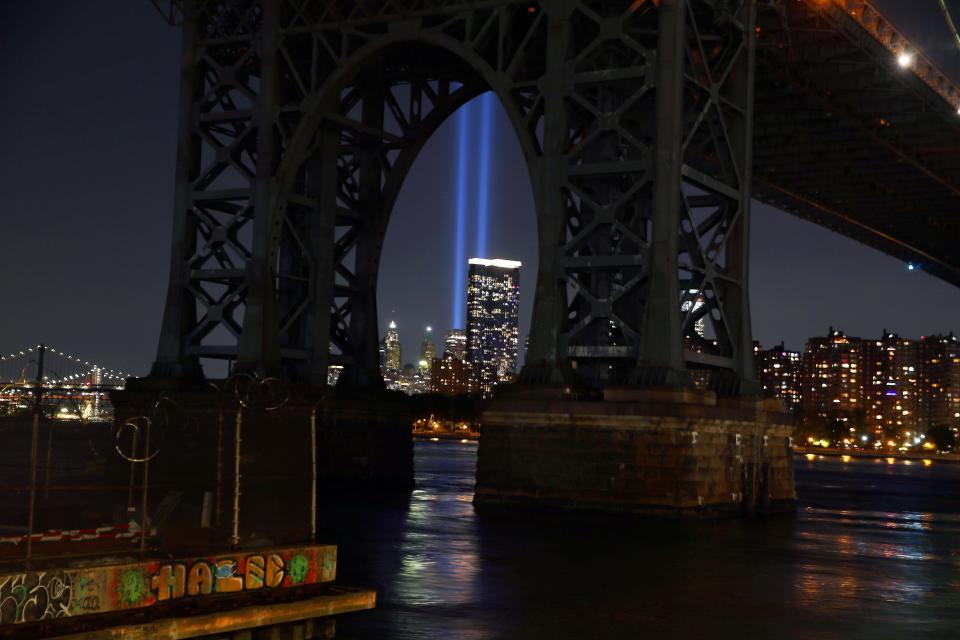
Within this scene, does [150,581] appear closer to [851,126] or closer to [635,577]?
[635,577]

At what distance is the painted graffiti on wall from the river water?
2232mm

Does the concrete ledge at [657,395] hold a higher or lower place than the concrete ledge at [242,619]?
higher

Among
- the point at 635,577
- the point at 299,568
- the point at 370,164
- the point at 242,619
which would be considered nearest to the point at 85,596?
the point at 242,619

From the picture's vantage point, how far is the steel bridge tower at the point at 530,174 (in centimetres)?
4391

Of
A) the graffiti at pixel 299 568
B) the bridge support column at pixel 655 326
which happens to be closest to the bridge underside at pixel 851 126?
the bridge support column at pixel 655 326

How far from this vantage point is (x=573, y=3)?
45.6 metres

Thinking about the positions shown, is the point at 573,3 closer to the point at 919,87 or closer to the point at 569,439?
the point at 569,439

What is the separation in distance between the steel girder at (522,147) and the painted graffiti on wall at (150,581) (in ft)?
73.2

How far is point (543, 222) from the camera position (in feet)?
150

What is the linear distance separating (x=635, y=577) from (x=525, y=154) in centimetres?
1992

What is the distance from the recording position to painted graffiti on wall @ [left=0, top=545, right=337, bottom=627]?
17469 mm

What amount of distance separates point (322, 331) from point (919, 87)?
30865 millimetres

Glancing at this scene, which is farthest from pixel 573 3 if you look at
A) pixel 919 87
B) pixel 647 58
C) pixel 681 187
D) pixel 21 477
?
pixel 21 477

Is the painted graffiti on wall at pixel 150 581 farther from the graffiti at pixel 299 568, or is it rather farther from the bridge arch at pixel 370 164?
the bridge arch at pixel 370 164
